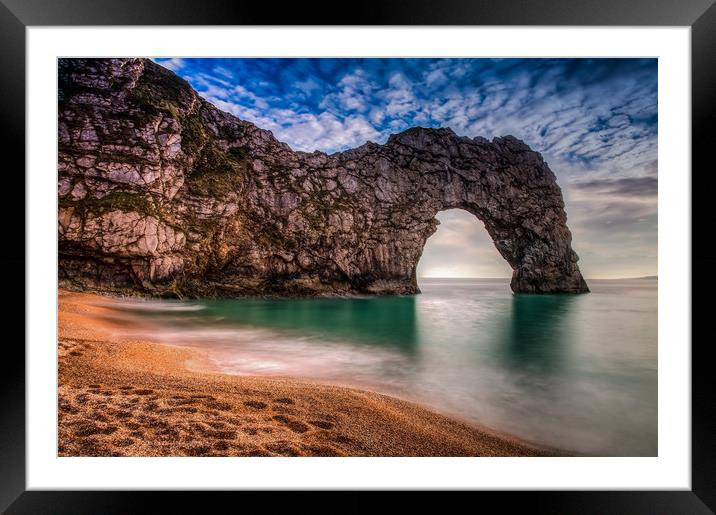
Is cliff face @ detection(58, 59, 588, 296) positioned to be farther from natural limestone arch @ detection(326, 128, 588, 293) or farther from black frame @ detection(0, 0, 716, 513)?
black frame @ detection(0, 0, 716, 513)

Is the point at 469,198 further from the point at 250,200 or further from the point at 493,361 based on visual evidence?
the point at 493,361

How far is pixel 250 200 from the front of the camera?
18.3 meters

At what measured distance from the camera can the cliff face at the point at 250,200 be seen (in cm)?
1269

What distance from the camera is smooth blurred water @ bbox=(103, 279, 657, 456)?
4426mm

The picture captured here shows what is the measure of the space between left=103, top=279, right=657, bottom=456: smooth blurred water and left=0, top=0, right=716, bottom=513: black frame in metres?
1.55

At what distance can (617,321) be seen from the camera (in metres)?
9.17

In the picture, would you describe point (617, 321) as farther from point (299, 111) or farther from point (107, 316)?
point (107, 316)

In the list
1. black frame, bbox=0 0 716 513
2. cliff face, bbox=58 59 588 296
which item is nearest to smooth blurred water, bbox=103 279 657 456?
black frame, bbox=0 0 716 513
